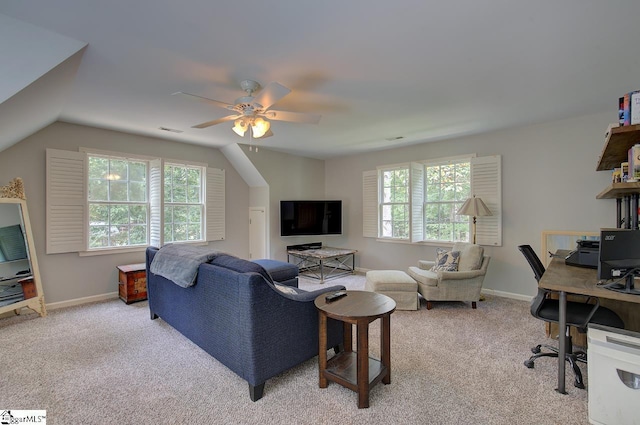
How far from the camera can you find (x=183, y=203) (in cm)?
494

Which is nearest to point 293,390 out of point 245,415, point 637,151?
point 245,415

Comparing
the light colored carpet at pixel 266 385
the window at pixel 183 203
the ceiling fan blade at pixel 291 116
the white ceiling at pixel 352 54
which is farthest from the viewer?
the window at pixel 183 203

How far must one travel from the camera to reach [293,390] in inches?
80.8

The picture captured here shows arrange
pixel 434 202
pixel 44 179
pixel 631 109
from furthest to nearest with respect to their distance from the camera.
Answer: pixel 434 202, pixel 44 179, pixel 631 109

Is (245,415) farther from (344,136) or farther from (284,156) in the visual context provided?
(284,156)

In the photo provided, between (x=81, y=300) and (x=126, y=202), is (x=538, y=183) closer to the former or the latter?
(x=126, y=202)

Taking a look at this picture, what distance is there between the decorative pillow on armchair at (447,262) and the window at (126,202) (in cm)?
373

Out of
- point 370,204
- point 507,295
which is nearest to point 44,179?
point 370,204

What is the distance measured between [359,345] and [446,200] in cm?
370

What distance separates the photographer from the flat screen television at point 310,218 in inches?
223

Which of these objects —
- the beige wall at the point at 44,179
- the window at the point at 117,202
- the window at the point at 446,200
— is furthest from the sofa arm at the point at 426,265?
the window at the point at 117,202

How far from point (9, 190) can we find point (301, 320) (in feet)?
12.3

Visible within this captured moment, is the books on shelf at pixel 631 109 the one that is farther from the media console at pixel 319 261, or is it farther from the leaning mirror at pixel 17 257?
the leaning mirror at pixel 17 257

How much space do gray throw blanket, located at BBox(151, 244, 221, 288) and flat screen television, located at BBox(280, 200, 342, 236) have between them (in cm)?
288
